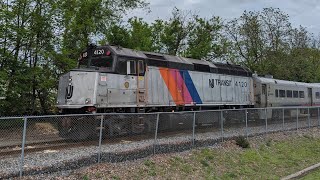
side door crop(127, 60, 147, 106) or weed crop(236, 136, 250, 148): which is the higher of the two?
side door crop(127, 60, 147, 106)

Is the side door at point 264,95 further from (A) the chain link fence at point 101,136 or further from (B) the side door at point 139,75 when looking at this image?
(B) the side door at point 139,75

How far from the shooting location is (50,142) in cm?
1073

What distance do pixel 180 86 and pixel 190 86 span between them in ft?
2.74

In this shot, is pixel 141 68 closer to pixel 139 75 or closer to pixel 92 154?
pixel 139 75

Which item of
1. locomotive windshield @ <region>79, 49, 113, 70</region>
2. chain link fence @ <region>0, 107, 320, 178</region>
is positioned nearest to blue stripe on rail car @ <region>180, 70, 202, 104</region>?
chain link fence @ <region>0, 107, 320, 178</region>

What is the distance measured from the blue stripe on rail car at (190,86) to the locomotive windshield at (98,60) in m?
4.68

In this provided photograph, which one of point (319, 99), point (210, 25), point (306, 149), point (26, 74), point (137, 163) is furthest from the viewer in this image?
point (210, 25)

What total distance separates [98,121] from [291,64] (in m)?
41.1

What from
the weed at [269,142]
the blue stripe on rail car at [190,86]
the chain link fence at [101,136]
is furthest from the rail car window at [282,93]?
the weed at [269,142]

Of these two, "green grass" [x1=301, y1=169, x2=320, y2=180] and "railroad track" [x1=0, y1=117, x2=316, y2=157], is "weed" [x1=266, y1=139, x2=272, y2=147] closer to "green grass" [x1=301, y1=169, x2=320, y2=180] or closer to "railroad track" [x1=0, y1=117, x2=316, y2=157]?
"green grass" [x1=301, y1=169, x2=320, y2=180]

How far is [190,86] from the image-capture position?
20.8m

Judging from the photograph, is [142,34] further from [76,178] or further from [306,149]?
[76,178]

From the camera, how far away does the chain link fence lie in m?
9.41

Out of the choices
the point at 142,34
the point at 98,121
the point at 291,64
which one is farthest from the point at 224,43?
the point at 98,121
